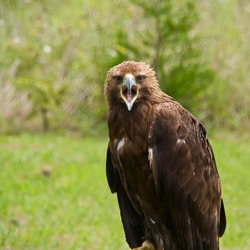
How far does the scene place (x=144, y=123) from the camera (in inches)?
227

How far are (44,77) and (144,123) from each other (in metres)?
8.62

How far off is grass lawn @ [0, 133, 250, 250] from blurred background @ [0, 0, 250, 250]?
2cm

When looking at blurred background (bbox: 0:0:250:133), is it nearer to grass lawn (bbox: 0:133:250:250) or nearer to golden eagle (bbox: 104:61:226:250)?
grass lawn (bbox: 0:133:250:250)

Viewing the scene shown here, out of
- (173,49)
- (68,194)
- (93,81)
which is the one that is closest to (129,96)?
(68,194)

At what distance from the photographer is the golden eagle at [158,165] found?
5746 mm

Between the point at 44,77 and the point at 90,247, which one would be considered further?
the point at 44,77

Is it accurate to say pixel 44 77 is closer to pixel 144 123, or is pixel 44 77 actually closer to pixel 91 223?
pixel 91 223

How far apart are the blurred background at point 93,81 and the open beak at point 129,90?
4437 millimetres

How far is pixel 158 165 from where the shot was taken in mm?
5754

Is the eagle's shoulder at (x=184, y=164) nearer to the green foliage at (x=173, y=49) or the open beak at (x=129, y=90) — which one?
the open beak at (x=129, y=90)

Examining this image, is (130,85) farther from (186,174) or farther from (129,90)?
(186,174)

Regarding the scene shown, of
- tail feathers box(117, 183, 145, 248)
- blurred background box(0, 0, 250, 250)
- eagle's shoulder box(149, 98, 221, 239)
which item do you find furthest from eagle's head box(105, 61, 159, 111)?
blurred background box(0, 0, 250, 250)

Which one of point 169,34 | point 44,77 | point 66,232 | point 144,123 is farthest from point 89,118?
point 144,123

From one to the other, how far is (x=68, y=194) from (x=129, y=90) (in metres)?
4.99
